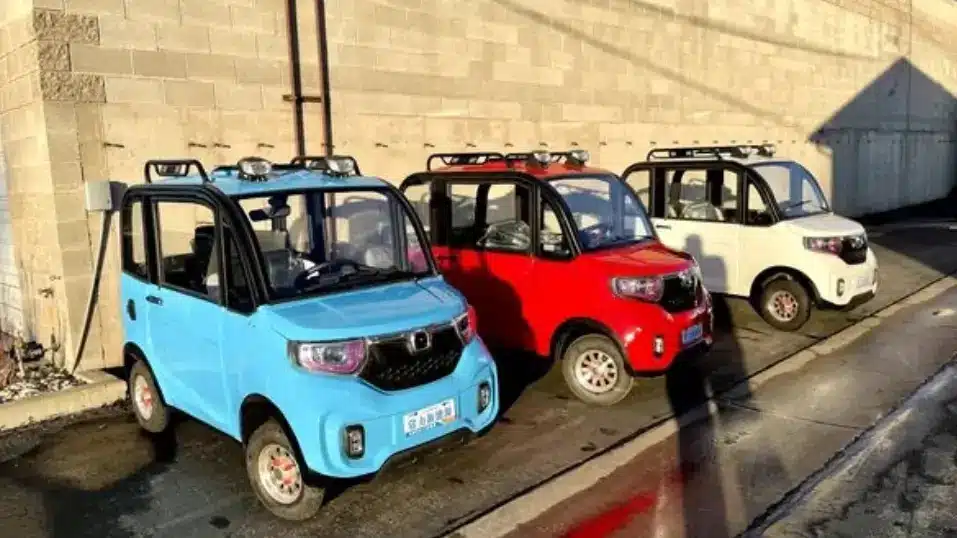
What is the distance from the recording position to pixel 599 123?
12.0 meters

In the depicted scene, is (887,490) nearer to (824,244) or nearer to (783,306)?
(824,244)

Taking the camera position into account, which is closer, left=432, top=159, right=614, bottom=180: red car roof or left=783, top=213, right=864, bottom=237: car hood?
left=432, top=159, right=614, bottom=180: red car roof

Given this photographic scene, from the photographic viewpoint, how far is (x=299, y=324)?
3951mm

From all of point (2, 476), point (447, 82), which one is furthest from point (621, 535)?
point (447, 82)

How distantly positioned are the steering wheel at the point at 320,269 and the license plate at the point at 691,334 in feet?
8.61

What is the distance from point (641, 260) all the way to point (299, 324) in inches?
120

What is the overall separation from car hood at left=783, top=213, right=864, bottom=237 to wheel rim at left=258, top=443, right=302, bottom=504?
607cm

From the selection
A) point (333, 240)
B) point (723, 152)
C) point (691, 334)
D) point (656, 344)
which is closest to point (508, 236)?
point (656, 344)

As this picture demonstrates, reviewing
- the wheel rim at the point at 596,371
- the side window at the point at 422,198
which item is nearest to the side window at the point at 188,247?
the side window at the point at 422,198

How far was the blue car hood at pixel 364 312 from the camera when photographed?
3949 mm

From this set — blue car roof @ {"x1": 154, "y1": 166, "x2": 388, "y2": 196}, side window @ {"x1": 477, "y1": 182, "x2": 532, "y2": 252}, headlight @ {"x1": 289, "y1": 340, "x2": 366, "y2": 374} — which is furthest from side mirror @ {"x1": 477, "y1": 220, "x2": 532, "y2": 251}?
headlight @ {"x1": 289, "y1": 340, "x2": 366, "y2": 374}

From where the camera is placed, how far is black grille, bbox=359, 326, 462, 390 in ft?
13.2

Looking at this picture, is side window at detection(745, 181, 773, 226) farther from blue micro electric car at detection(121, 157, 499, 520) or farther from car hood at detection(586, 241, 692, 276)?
blue micro electric car at detection(121, 157, 499, 520)

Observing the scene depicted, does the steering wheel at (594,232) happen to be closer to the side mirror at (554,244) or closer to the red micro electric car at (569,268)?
the red micro electric car at (569,268)
